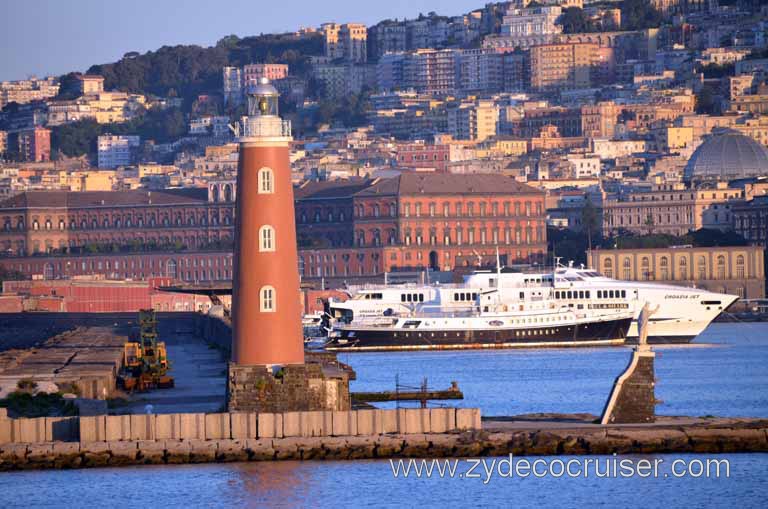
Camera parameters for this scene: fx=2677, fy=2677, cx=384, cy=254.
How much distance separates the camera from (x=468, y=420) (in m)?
43.8

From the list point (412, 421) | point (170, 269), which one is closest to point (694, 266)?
point (170, 269)

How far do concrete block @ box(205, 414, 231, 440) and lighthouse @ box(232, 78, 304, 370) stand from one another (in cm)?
127

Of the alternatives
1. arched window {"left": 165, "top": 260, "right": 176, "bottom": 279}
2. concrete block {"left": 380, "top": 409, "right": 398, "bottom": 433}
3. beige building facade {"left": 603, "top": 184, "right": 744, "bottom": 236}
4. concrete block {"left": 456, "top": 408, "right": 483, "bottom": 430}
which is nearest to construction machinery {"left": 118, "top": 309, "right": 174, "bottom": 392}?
concrete block {"left": 380, "top": 409, "right": 398, "bottom": 433}

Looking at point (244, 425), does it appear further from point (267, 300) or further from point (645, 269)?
point (645, 269)

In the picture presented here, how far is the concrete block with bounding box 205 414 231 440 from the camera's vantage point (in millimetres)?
43594

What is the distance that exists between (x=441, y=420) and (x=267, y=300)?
3.59 metres

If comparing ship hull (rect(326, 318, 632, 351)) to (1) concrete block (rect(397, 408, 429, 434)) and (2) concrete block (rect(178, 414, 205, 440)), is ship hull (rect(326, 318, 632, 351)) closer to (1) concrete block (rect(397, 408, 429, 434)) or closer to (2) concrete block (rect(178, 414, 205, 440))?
(1) concrete block (rect(397, 408, 429, 434))

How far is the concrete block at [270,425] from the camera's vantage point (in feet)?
143

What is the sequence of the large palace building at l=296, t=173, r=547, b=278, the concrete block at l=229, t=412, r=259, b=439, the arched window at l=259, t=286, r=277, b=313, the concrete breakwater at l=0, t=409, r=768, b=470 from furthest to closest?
the large palace building at l=296, t=173, r=547, b=278
the arched window at l=259, t=286, r=277, b=313
the concrete block at l=229, t=412, r=259, b=439
the concrete breakwater at l=0, t=409, r=768, b=470

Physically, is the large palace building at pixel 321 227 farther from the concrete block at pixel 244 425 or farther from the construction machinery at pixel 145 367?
the concrete block at pixel 244 425

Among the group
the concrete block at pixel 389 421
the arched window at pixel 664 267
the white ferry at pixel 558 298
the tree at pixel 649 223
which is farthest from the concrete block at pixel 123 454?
the tree at pixel 649 223

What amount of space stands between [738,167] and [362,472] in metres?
144

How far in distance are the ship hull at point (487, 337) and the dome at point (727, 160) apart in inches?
3270

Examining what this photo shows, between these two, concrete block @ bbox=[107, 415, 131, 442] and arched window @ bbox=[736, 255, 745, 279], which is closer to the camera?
concrete block @ bbox=[107, 415, 131, 442]
